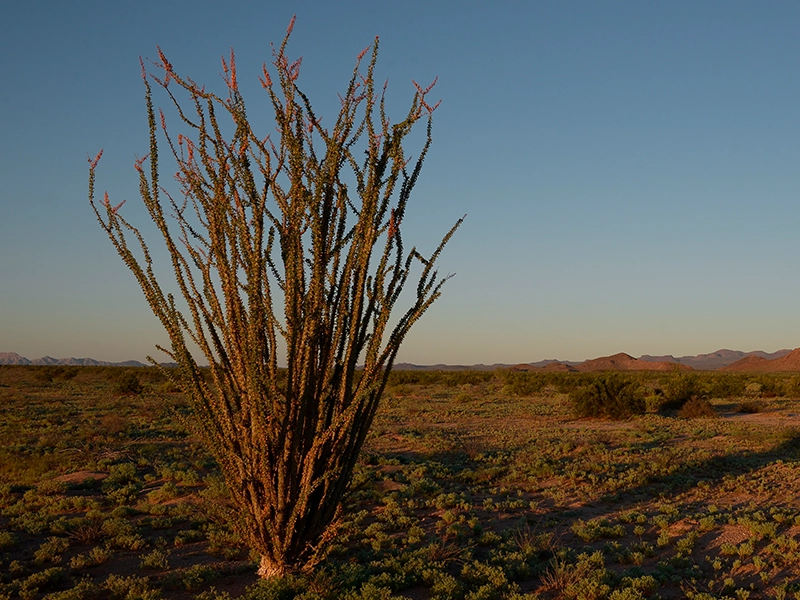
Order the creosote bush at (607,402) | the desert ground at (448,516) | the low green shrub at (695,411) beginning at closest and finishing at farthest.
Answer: the desert ground at (448,516), the creosote bush at (607,402), the low green shrub at (695,411)

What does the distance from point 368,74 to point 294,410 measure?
295cm

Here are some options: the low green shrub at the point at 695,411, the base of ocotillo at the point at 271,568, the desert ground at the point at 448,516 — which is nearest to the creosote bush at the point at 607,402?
the low green shrub at the point at 695,411

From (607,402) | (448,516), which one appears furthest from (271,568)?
(607,402)

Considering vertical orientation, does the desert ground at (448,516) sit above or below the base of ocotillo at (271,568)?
below

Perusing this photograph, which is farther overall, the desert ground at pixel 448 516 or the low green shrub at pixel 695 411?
the low green shrub at pixel 695 411

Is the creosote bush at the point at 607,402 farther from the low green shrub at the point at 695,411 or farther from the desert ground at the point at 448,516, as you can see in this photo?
the desert ground at the point at 448,516

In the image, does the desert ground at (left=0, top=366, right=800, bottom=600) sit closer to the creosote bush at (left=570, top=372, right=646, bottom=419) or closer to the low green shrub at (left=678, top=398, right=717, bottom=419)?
the creosote bush at (left=570, top=372, right=646, bottom=419)

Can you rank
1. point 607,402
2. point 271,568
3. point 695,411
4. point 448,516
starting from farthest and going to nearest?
point 695,411
point 607,402
point 448,516
point 271,568

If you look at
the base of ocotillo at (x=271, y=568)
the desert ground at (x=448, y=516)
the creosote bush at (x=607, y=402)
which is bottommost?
the desert ground at (x=448, y=516)

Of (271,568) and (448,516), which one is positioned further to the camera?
(448,516)

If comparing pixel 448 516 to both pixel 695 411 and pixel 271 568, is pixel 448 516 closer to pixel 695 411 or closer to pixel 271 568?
pixel 271 568

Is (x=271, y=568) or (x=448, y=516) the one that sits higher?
(x=271, y=568)

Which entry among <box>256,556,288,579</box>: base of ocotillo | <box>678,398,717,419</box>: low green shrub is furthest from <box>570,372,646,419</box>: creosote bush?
<box>256,556,288,579</box>: base of ocotillo

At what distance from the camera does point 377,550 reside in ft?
27.3
